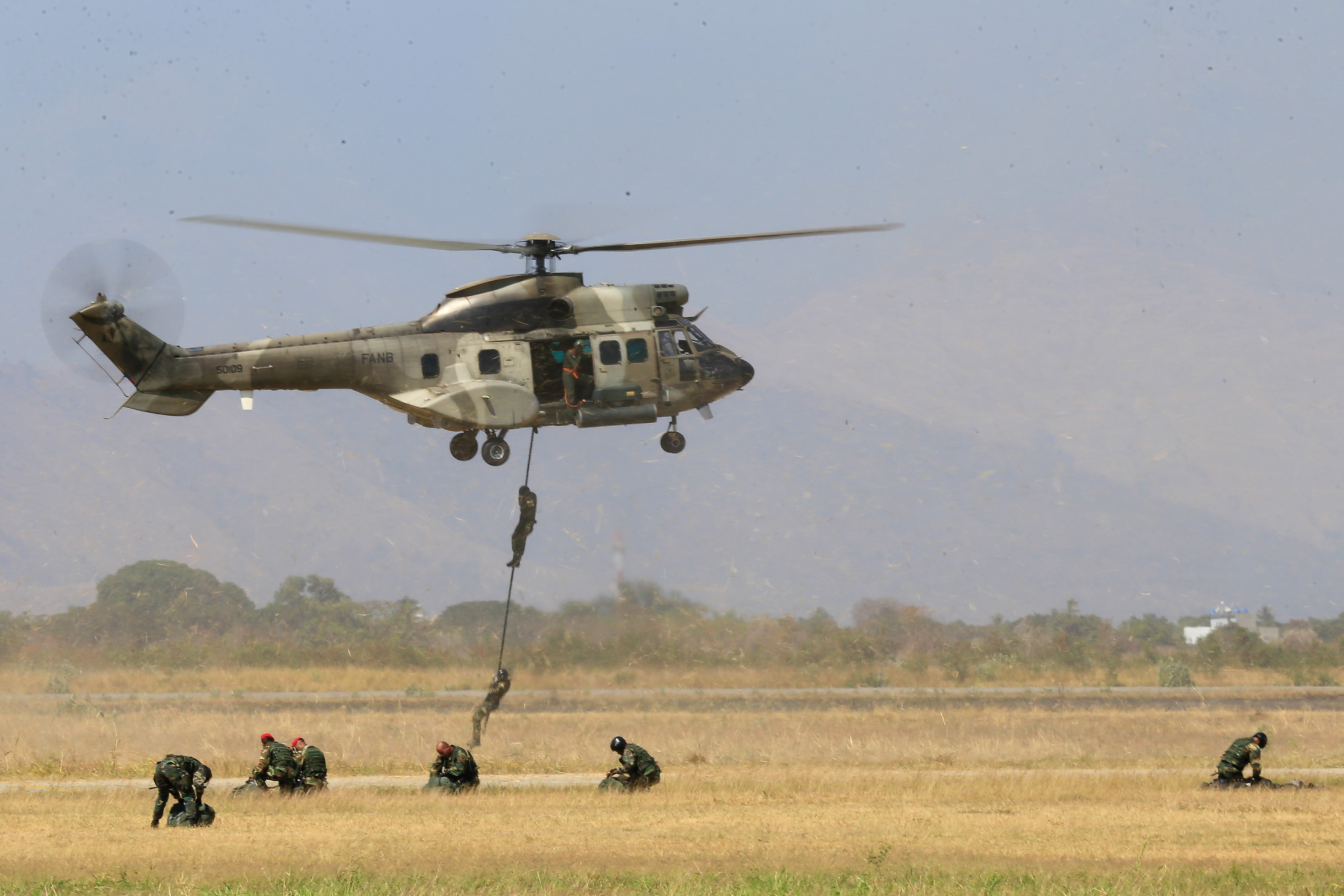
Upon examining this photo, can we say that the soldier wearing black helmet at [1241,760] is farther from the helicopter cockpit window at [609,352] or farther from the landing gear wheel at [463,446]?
the landing gear wheel at [463,446]

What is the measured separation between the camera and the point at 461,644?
2319 inches

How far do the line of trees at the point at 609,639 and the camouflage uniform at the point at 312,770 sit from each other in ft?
70.1

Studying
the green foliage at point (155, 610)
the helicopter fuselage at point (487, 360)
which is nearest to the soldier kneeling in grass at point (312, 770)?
the helicopter fuselage at point (487, 360)

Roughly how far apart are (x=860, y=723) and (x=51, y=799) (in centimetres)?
2110

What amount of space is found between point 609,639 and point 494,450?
68.8ft

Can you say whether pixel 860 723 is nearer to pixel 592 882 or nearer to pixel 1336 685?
pixel 592 882

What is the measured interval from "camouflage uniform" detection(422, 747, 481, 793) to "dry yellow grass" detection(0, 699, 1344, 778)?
4997 millimetres

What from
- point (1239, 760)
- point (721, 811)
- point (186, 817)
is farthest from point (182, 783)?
point (1239, 760)

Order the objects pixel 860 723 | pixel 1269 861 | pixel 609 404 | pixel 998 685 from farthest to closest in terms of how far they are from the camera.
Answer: pixel 998 685 < pixel 860 723 < pixel 609 404 < pixel 1269 861

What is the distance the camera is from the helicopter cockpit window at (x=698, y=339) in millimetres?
30969

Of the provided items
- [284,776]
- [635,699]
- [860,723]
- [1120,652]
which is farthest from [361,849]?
[1120,652]

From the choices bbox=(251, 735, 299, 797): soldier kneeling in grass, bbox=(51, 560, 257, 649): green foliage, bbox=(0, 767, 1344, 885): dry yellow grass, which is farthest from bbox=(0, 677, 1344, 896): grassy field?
bbox=(51, 560, 257, 649): green foliage

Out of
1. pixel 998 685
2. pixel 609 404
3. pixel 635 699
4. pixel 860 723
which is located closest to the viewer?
pixel 609 404

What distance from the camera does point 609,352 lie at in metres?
30.0
